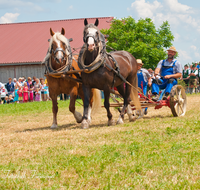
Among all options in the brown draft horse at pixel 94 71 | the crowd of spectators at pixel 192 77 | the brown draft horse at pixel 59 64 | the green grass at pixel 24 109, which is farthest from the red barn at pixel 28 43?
the brown draft horse at pixel 94 71

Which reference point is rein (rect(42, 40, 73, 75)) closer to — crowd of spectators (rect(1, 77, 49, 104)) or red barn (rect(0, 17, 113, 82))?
crowd of spectators (rect(1, 77, 49, 104))

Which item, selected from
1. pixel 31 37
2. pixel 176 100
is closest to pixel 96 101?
pixel 176 100

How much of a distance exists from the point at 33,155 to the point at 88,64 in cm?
312

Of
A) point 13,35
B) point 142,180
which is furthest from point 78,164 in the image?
point 13,35

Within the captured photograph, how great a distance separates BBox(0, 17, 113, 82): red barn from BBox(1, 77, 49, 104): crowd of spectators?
10904mm

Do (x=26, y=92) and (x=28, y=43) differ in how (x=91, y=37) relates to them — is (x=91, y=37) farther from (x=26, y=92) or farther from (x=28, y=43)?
(x=28, y=43)

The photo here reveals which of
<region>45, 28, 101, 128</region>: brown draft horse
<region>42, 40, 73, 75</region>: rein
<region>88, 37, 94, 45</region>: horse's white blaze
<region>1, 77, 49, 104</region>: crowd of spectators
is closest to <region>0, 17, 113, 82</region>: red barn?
<region>1, 77, 49, 104</region>: crowd of spectators

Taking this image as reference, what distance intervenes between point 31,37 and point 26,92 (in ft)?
55.0

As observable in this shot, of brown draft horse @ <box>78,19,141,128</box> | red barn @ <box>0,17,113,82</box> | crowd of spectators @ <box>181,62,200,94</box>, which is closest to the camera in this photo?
brown draft horse @ <box>78,19,141,128</box>

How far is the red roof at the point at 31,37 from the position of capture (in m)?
33.0

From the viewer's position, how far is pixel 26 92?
67.8 feet

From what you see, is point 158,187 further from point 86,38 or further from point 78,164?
point 86,38

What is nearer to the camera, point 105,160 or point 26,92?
point 105,160

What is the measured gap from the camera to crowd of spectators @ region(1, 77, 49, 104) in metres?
20.6
